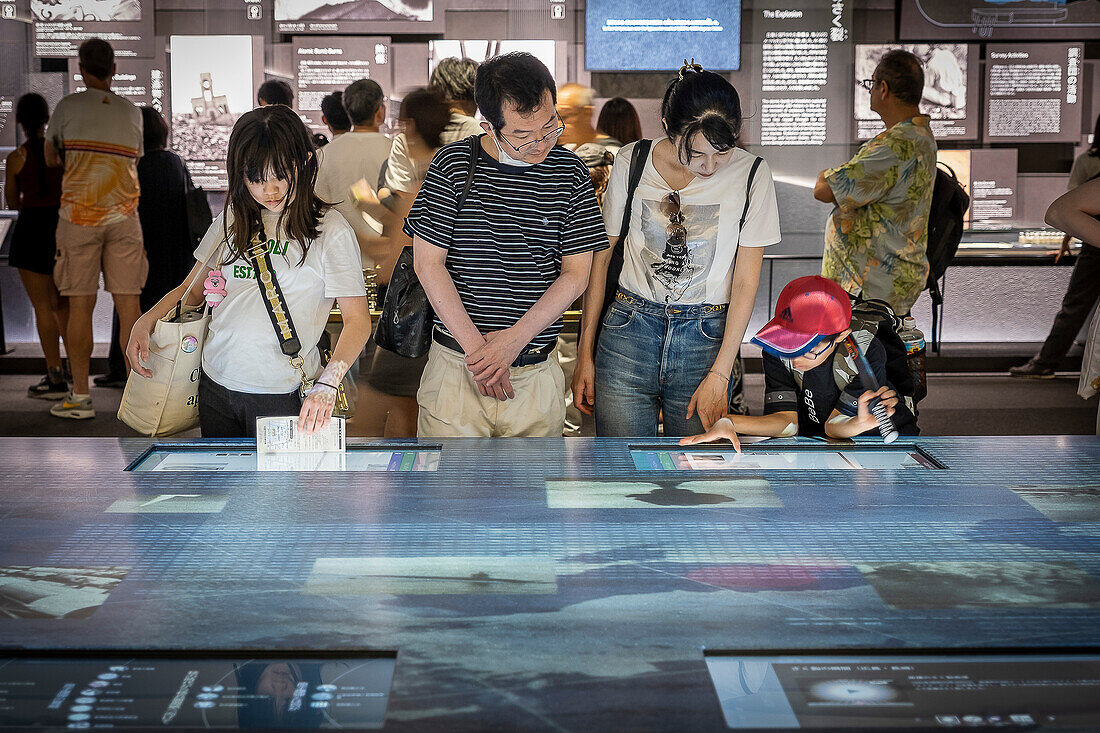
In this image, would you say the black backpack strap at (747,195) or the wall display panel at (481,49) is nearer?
the black backpack strap at (747,195)

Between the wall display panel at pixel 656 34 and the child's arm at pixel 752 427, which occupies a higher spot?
the wall display panel at pixel 656 34

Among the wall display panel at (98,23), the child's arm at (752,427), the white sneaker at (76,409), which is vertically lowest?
the white sneaker at (76,409)

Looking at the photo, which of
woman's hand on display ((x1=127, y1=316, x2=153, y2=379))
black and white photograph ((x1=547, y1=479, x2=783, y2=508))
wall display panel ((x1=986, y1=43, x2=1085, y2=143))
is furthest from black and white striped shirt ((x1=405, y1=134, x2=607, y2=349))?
wall display panel ((x1=986, y1=43, x2=1085, y2=143))

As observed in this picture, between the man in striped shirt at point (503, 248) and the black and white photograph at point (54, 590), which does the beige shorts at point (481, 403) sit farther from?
the black and white photograph at point (54, 590)

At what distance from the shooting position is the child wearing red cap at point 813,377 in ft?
7.11

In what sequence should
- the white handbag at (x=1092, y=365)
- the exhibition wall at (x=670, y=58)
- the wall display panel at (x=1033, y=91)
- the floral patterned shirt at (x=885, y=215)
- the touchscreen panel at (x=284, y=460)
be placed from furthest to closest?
the wall display panel at (x=1033, y=91) < the exhibition wall at (x=670, y=58) < the floral patterned shirt at (x=885, y=215) < the white handbag at (x=1092, y=365) < the touchscreen panel at (x=284, y=460)

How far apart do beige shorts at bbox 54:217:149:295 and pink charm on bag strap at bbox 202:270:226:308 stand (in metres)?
3.35

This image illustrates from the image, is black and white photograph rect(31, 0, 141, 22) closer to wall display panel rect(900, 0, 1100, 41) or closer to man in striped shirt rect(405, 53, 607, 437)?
wall display panel rect(900, 0, 1100, 41)

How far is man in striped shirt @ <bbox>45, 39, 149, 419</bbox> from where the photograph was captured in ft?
16.8

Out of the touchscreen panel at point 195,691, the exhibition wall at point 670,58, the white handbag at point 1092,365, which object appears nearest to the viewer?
the touchscreen panel at point 195,691

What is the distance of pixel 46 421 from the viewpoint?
5250mm

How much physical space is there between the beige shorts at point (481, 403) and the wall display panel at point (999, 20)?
487 cm

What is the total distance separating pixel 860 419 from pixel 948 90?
4.97 meters

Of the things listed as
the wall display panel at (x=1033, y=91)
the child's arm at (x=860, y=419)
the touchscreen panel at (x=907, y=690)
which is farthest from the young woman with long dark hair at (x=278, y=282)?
the wall display panel at (x=1033, y=91)
